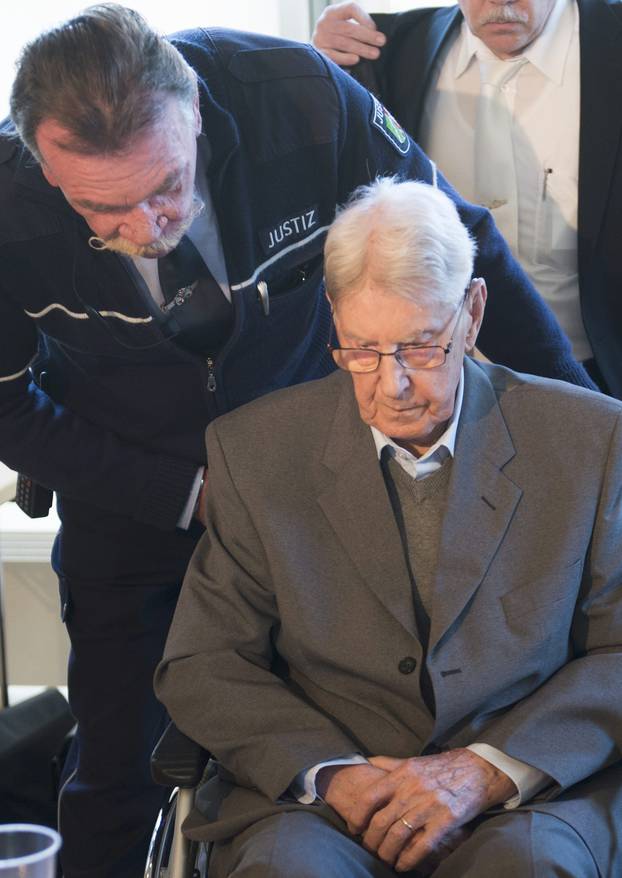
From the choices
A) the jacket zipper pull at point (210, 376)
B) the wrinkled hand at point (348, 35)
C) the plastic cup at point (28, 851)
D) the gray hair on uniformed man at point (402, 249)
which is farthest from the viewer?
the wrinkled hand at point (348, 35)

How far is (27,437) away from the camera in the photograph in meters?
2.28

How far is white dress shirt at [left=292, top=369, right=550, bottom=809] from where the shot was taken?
183cm

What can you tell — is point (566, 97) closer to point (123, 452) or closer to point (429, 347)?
point (429, 347)

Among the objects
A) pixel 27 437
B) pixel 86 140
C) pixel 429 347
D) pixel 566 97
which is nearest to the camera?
pixel 86 140

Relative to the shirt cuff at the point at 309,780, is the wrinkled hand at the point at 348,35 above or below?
above

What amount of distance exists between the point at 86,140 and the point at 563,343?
3.52 ft

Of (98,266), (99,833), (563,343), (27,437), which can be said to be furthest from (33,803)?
(563,343)

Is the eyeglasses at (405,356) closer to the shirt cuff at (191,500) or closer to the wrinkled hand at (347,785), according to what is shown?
the shirt cuff at (191,500)

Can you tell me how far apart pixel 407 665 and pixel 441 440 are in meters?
0.36

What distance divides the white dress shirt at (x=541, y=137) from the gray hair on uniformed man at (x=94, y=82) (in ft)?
3.92

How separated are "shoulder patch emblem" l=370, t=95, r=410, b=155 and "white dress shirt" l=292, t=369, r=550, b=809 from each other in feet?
1.66

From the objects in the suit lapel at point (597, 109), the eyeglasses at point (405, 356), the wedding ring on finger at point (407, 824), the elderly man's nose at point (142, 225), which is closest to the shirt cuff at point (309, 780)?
the wedding ring on finger at point (407, 824)

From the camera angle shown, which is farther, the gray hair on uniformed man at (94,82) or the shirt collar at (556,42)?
the shirt collar at (556,42)

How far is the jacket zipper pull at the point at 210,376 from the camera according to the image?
2.23 metres
